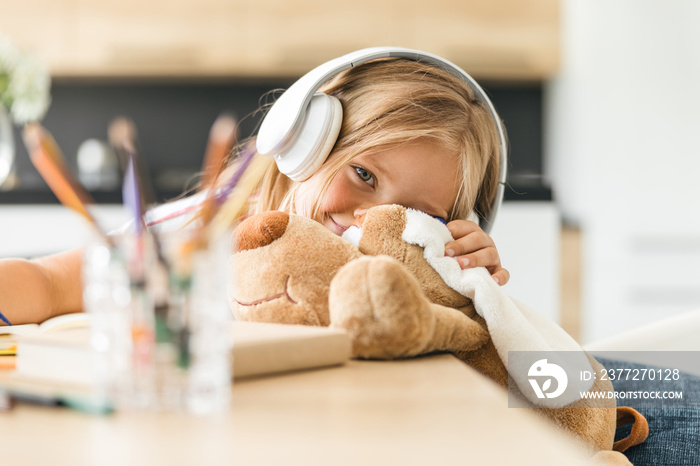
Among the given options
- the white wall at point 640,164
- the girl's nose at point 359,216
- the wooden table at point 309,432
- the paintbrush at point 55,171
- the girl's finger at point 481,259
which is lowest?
the white wall at point 640,164

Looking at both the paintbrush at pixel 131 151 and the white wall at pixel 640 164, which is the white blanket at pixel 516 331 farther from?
the white wall at pixel 640 164

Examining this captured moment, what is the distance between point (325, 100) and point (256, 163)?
0.44m

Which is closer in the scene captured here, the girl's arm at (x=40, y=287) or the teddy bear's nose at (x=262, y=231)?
the teddy bear's nose at (x=262, y=231)

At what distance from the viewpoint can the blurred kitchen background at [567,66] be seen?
9.40 feet

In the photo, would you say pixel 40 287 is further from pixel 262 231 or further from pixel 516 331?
pixel 516 331

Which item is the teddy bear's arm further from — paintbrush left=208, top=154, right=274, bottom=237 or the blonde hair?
the blonde hair

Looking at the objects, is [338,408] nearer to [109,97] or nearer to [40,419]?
[40,419]

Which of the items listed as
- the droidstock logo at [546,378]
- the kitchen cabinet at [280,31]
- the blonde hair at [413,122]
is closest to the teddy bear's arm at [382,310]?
the droidstock logo at [546,378]

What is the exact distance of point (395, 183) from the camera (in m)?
0.75

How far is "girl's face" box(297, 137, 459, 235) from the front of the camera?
2.47 ft

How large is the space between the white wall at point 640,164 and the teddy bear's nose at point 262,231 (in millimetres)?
2541

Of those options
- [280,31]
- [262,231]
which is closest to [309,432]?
[262,231]

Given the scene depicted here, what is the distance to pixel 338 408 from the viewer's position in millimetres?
331

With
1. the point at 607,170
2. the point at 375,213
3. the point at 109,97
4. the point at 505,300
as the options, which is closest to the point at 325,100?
the point at 375,213
